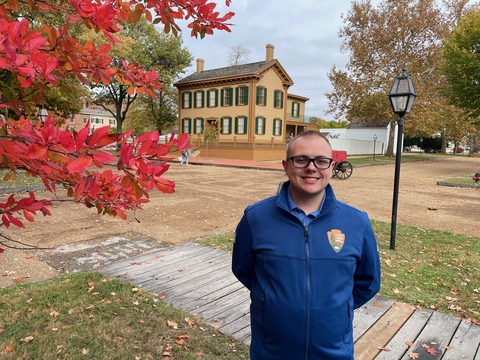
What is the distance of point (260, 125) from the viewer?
104 feet

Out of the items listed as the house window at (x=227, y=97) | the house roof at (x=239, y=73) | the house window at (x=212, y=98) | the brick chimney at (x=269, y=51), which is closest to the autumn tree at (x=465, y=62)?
the house roof at (x=239, y=73)

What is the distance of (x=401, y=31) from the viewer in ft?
98.5

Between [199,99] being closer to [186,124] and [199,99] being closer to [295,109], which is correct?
[186,124]

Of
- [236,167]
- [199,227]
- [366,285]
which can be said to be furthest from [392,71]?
[366,285]

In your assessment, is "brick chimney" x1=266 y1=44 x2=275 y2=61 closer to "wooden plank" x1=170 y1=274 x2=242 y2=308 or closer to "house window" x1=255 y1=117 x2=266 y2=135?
"house window" x1=255 y1=117 x2=266 y2=135

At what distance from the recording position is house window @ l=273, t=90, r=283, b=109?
33.0 metres

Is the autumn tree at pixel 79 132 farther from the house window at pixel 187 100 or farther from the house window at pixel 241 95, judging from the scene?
the house window at pixel 187 100

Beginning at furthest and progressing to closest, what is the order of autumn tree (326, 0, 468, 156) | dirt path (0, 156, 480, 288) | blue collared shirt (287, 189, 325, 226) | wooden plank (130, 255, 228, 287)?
autumn tree (326, 0, 468, 156) < dirt path (0, 156, 480, 288) < wooden plank (130, 255, 228, 287) < blue collared shirt (287, 189, 325, 226)

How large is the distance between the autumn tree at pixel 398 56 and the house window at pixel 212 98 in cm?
1176

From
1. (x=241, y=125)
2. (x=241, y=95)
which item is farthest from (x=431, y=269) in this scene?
(x=241, y=95)

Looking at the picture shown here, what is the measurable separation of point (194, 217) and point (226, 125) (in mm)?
25012

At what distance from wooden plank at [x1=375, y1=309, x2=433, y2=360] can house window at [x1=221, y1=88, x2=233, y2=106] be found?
1163 inches

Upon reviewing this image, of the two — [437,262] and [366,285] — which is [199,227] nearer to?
[437,262]

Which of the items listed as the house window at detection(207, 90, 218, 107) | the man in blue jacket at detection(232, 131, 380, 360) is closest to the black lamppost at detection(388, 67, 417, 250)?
the man in blue jacket at detection(232, 131, 380, 360)
